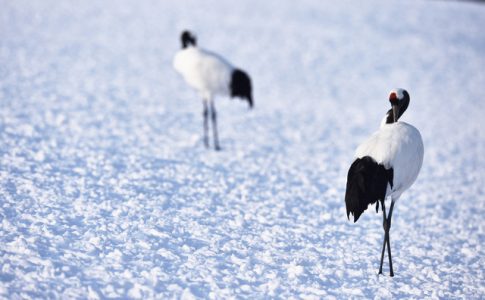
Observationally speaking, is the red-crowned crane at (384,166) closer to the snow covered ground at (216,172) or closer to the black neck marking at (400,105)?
the black neck marking at (400,105)

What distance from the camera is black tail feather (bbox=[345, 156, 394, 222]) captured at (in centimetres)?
423

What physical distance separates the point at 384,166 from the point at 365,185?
0.28 meters

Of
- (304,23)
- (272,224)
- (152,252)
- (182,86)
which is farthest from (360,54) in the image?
(152,252)

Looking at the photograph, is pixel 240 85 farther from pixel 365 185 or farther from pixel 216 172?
pixel 365 185

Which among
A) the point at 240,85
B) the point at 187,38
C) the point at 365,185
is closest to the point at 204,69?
the point at 240,85

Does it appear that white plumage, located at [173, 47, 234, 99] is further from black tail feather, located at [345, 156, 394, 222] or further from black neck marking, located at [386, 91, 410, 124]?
black tail feather, located at [345, 156, 394, 222]

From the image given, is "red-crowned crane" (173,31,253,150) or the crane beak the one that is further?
"red-crowned crane" (173,31,253,150)

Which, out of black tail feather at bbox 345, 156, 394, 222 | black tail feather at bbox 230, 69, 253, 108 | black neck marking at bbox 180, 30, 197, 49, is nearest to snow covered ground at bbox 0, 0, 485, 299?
black tail feather at bbox 345, 156, 394, 222

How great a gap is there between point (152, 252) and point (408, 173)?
2.47 metres

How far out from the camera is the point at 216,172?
6961mm

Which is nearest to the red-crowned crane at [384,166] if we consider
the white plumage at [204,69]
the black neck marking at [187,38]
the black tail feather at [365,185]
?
the black tail feather at [365,185]

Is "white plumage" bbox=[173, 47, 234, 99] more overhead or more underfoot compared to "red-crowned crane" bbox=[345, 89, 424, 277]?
more overhead

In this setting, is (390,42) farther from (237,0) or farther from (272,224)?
(272,224)

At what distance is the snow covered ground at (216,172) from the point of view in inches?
169
